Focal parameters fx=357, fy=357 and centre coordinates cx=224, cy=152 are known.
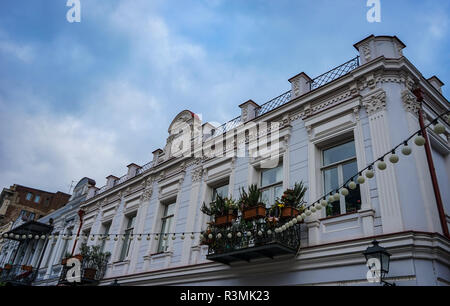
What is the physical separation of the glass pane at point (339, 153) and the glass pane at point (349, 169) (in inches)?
8.7

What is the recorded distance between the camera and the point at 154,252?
38.8 feet

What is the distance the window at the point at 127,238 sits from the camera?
43.1 ft

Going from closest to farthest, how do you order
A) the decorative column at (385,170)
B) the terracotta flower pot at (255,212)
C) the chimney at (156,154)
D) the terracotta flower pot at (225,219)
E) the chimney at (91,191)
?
the decorative column at (385,170)
the terracotta flower pot at (255,212)
the terracotta flower pot at (225,219)
the chimney at (156,154)
the chimney at (91,191)

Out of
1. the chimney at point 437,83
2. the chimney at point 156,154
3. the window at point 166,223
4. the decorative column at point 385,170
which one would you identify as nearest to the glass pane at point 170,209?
the window at point 166,223

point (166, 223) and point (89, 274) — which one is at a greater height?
point (166, 223)

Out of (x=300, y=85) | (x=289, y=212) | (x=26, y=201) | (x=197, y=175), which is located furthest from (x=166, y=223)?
(x=26, y=201)

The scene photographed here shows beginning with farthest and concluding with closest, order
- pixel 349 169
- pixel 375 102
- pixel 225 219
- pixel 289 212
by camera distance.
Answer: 1. pixel 225 219
2. pixel 349 169
3. pixel 375 102
4. pixel 289 212

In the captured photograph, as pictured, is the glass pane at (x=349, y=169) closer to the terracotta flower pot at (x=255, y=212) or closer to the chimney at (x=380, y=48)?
the terracotta flower pot at (x=255, y=212)

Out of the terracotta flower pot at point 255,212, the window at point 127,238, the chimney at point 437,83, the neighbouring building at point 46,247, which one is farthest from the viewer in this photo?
the neighbouring building at point 46,247

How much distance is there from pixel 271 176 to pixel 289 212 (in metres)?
2.28

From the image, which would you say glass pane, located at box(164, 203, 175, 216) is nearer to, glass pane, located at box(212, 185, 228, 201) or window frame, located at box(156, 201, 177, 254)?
window frame, located at box(156, 201, 177, 254)

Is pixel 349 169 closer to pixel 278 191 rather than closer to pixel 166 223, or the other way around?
pixel 278 191

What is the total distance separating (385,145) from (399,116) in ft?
2.48

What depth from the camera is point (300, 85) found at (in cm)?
981
